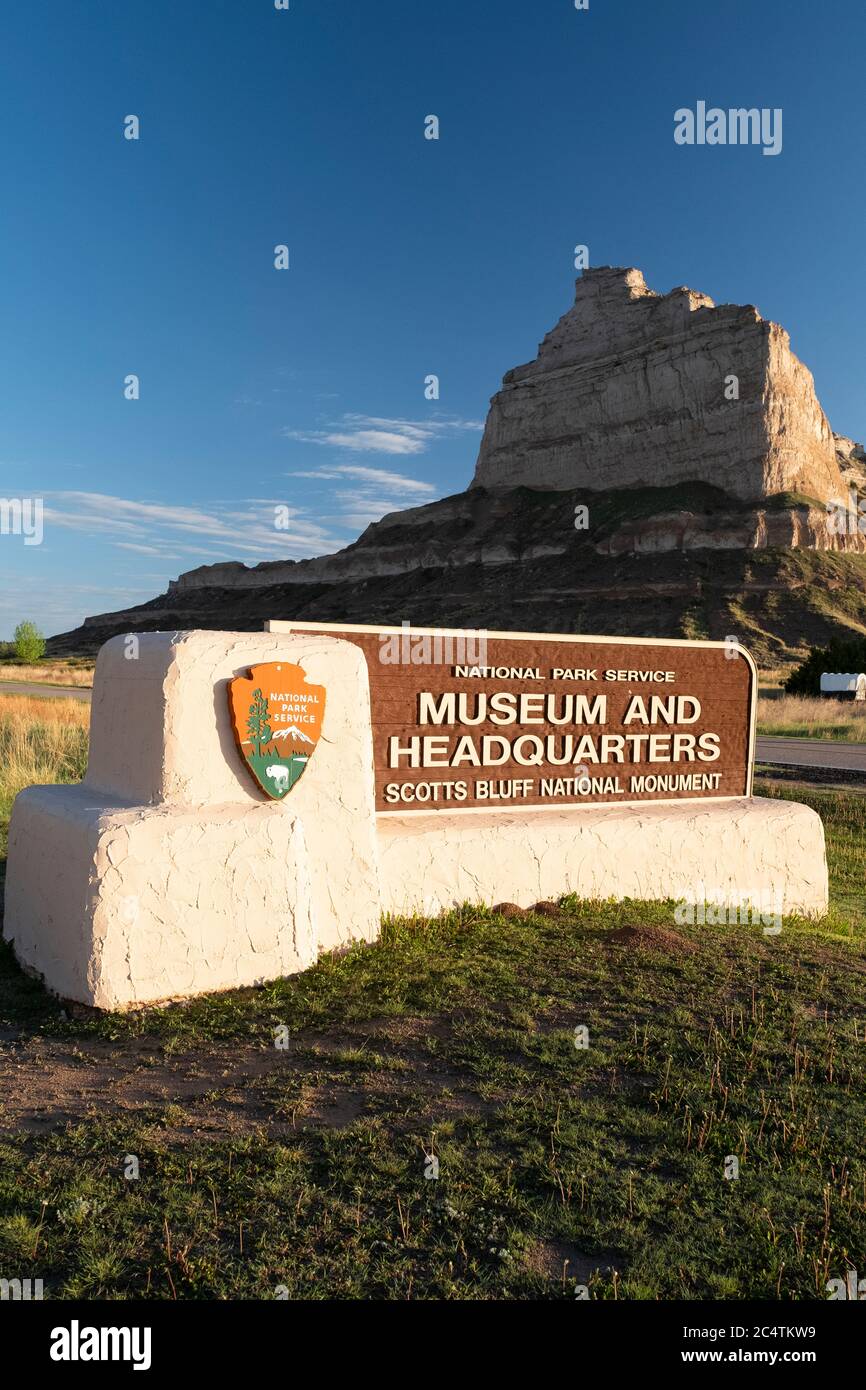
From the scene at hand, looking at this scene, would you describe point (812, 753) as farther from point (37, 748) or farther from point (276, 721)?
point (276, 721)

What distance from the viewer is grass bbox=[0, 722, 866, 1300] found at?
2906 mm

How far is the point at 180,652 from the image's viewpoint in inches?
218

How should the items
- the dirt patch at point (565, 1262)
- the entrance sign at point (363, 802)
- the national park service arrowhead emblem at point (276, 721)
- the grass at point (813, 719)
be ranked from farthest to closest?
1. the grass at point (813, 719)
2. the national park service arrowhead emblem at point (276, 721)
3. the entrance sign at point (363, 802)
4. the dirt patch at point (565, 1262)

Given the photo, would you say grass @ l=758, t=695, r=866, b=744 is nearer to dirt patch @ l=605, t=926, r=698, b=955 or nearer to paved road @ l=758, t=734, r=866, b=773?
paved road @ l=758, t=734, r=866, b=773

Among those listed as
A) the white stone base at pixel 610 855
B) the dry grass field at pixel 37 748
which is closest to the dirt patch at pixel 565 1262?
the white stone base at pixel 610 855

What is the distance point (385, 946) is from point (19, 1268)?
3473 millimetres

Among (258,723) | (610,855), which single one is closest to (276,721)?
(258,723)

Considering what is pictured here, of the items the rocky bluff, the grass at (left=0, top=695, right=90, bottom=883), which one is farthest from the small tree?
the grass at (left=0, top=695, right=90, bottom=883)

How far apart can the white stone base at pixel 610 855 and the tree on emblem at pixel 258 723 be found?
4.86 ft

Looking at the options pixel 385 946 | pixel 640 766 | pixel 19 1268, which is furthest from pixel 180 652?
pixel 640 766

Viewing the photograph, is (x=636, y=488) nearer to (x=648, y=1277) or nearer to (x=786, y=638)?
(x=786, y=638)

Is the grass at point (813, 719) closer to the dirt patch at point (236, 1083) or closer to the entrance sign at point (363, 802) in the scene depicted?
the entrance sign at point (363, 802)

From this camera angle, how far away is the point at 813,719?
1092 inches

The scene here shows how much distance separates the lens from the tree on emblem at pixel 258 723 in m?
5.68
